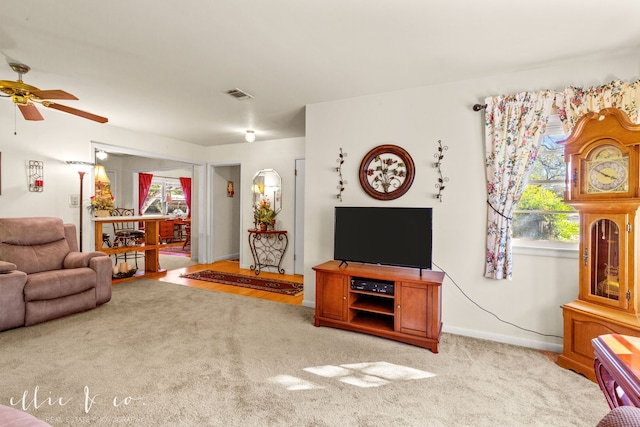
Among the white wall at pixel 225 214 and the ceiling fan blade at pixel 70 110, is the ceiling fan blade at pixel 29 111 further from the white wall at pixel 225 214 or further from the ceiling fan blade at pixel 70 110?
the white wall at pixel 225 214

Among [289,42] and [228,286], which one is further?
[228,286]

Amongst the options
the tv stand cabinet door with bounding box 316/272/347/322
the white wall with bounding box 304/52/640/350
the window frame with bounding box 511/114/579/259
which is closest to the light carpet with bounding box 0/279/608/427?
the tv stand cabinet door with bounding box 316/272/347/322

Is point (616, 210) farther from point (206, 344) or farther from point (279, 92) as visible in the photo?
point (206, 344)

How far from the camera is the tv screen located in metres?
2.73

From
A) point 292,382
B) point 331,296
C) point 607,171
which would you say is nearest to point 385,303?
point 331,296

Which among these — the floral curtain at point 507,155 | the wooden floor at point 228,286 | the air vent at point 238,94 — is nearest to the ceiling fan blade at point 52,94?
the air vent at point 238,94

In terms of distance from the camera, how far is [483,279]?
2.82 meters

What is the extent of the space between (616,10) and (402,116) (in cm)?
163

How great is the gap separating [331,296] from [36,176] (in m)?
4.03

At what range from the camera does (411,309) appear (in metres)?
2.62

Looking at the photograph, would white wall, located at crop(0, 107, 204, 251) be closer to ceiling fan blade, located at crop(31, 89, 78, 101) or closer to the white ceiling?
the white ceiling

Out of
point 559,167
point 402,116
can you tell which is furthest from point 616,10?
point 402,116

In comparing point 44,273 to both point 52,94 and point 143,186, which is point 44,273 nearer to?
point 52,94

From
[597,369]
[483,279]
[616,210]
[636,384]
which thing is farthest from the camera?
[483,279]
